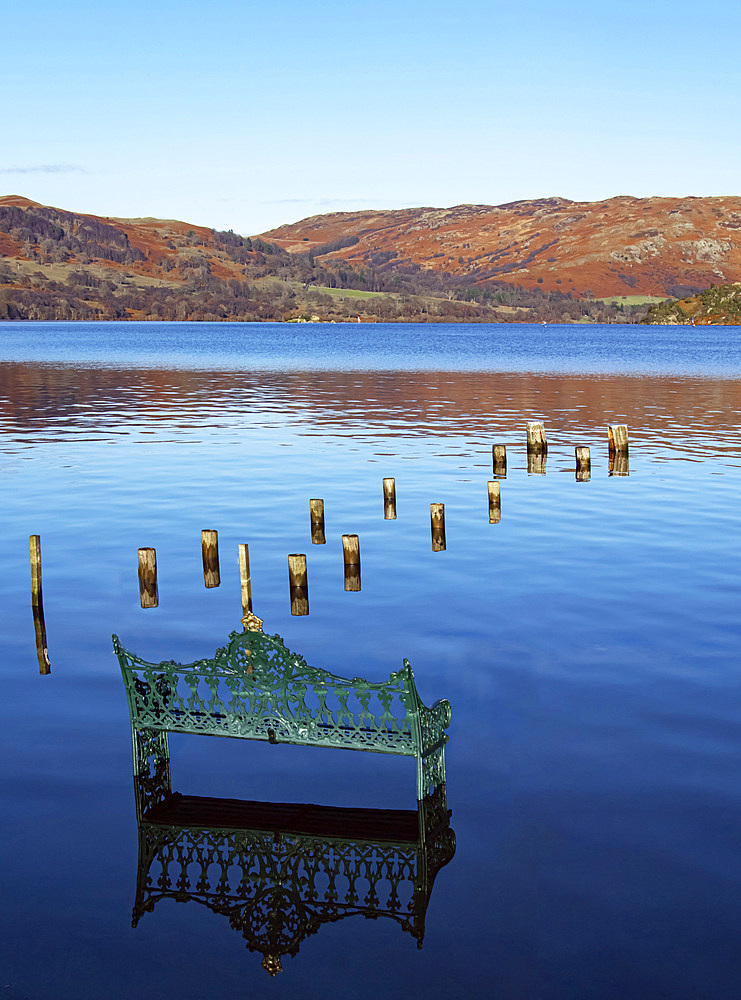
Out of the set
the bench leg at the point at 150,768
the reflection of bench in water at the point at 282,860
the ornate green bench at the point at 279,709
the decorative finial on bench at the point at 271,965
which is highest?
the ornate green bench at the point at 279,709

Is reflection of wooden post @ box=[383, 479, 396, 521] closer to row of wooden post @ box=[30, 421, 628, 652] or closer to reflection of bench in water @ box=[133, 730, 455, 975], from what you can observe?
row of wooden post @ box=[30, 421, 628, 652]

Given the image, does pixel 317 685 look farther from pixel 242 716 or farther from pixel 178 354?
pixel 178 354

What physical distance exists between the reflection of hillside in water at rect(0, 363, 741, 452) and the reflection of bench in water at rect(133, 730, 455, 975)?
132ft

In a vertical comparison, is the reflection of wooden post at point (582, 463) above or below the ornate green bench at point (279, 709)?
below

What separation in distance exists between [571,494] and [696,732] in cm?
2329

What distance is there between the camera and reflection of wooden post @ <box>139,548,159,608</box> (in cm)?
2395

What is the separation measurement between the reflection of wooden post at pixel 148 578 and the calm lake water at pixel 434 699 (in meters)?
0.33

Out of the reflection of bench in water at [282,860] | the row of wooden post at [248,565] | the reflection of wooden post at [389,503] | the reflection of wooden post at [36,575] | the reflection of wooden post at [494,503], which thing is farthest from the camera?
the reflection of wooden post at [494,503]

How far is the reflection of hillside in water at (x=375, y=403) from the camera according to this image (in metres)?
60.0

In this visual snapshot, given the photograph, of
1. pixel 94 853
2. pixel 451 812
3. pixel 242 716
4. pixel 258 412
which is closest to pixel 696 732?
pixel 451 812

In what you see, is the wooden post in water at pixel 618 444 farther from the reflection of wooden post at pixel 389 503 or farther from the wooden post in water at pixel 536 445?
the reflection of wooden post at pixel 389 503

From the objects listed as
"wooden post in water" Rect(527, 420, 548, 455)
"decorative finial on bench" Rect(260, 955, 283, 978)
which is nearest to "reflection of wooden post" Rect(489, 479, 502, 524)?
"wooden post in water" Rect(527, 420, 548, 455)

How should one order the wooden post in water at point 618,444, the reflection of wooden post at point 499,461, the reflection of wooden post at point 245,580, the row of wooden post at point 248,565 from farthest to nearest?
the wooden post in water at point 618,444 < the reflection of wooden post at point 499,461 < the row of wooden post at point 248,565 < the reflection of wooden post at point 245,580

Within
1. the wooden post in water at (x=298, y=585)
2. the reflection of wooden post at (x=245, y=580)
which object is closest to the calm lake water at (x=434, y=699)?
the wooden post in water at (x=298, y=585)
